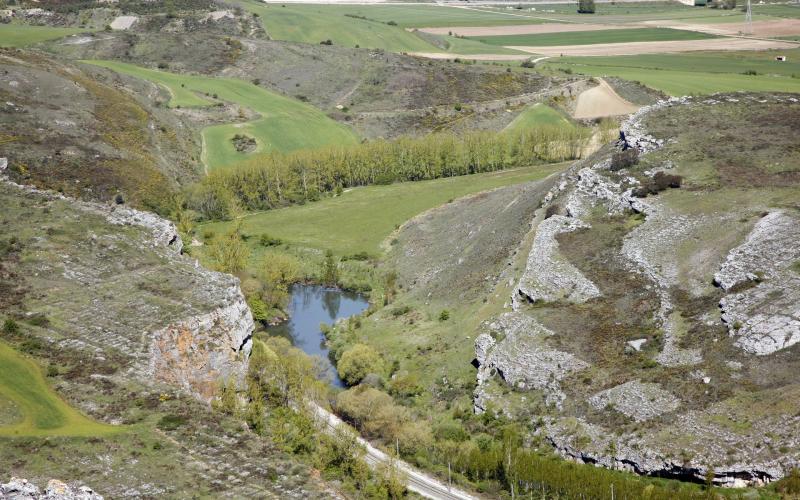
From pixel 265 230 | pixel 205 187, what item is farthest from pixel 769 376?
pixel 205 187

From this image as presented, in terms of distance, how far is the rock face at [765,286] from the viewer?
274 ft

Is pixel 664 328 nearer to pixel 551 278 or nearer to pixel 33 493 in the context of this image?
pixel 551 278

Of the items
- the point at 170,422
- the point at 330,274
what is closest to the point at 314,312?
the point at 330,274

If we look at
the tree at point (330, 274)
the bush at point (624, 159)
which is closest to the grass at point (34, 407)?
the tree at point (330, 274)

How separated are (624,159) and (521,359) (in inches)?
1699

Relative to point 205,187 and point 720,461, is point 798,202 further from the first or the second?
point 205,187

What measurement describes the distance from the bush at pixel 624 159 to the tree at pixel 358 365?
143ft

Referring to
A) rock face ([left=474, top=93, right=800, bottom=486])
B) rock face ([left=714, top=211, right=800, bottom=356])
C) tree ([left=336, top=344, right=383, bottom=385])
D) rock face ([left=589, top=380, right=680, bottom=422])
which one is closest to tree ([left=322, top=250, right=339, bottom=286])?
rock face ([left=474, top=93, right=800, bottom=486])

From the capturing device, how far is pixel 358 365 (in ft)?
334

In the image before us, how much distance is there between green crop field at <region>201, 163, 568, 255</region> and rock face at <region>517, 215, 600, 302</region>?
45206 millimetres

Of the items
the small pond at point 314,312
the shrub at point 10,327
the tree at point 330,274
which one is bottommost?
the small pond at point 314,312

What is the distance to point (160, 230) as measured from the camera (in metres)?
114

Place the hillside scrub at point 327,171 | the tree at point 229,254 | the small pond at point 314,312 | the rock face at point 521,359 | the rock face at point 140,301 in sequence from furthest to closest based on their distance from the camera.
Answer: the hillside scrub at point 327,171 → the tree at point 229,254 → the small pond at point 314,312 → the rock face at point 521,359 → the rock face at point 140,301

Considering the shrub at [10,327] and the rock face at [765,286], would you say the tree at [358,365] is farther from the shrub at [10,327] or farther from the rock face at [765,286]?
the rock face at [765,286]
